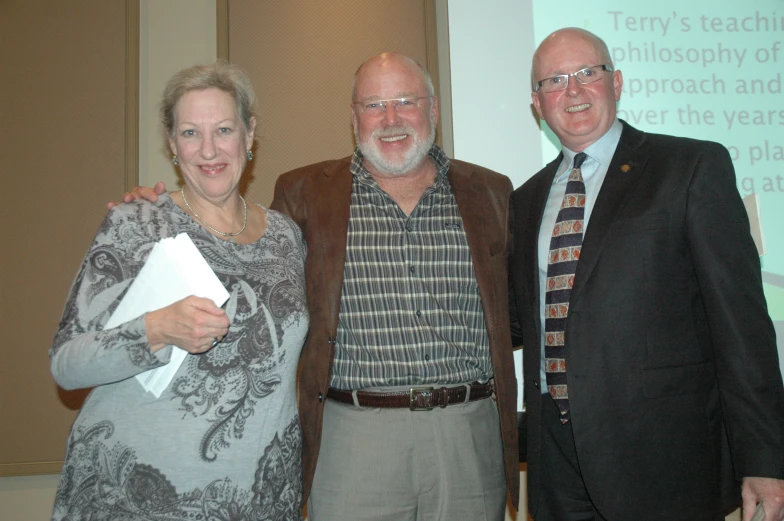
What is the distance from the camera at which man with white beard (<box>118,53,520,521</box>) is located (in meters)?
2.15

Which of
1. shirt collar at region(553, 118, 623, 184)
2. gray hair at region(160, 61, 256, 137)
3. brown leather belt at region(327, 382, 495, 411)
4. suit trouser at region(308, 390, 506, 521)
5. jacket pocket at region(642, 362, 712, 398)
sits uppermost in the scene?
gray hair at region(160, 61, 256, 137)

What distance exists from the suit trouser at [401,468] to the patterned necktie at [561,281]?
0.36m

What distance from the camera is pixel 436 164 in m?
Answer: 2.60

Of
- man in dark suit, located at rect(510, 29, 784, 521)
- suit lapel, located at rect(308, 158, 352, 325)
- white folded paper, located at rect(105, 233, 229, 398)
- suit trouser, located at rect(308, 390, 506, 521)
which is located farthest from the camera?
suit lapel, located at rect(308, 158, 352, 325)

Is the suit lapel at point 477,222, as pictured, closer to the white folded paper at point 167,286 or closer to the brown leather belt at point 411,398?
the brown leather belt at point 411,398

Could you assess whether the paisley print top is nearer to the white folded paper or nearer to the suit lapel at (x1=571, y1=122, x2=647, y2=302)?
the white folded paper

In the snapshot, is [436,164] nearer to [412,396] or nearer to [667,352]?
[412,396]

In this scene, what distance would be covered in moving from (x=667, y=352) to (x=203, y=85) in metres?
1.66

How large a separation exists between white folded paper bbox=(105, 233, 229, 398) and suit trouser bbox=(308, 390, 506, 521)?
0.74 metres

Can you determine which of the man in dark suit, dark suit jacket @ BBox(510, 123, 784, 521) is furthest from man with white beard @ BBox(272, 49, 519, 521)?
dark suit jacket @ BBox(510, 123, 784, 521)

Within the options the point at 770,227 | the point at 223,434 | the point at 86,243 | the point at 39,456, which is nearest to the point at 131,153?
the point at 86,243

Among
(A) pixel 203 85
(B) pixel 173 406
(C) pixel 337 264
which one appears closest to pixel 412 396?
(C) pixel 337 264

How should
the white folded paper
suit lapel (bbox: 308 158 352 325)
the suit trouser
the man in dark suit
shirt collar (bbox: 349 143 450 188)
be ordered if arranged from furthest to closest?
shirt collar (bbox: 349 143 450 188) → suit lapel (bbox: 308 158 352 325) → the suit trouser → the man in dark suit → the white folded paper

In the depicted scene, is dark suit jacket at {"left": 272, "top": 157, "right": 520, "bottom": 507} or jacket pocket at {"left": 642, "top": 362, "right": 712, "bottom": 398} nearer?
jacket pocket at {"left": 642, "top": 362, "right": 712, "bottom": 398}
